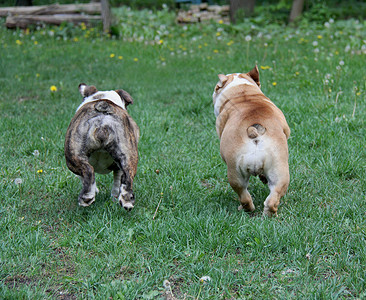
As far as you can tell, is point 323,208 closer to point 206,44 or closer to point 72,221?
point 72,221

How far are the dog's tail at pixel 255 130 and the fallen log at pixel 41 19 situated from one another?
10650 mm

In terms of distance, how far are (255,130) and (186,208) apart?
3.43 feet

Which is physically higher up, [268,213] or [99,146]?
[99,146]

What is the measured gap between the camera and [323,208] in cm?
405

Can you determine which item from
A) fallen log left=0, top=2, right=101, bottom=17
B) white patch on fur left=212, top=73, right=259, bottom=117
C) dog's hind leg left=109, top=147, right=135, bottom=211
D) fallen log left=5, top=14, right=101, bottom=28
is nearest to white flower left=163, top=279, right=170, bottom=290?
dog's hind leg left=109, top=147, right=135, bottom=211

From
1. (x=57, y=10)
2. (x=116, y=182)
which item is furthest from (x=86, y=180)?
(x=57, y=10)

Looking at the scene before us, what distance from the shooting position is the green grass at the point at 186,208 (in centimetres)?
311

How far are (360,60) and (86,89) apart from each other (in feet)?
21.3

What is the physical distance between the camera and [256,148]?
3.58 m

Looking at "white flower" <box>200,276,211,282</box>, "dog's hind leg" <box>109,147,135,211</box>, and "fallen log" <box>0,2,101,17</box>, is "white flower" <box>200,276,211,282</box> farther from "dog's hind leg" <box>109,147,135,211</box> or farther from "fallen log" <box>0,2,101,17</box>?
"fallen log" <box>0,2,101,17</box>

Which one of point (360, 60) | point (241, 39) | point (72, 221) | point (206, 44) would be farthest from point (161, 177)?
point (241, 39)

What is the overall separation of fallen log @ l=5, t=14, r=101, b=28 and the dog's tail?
10650 millimetres

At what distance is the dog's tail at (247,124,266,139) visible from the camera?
11.8 ft

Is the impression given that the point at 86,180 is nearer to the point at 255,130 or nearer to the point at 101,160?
the point at 101,160
